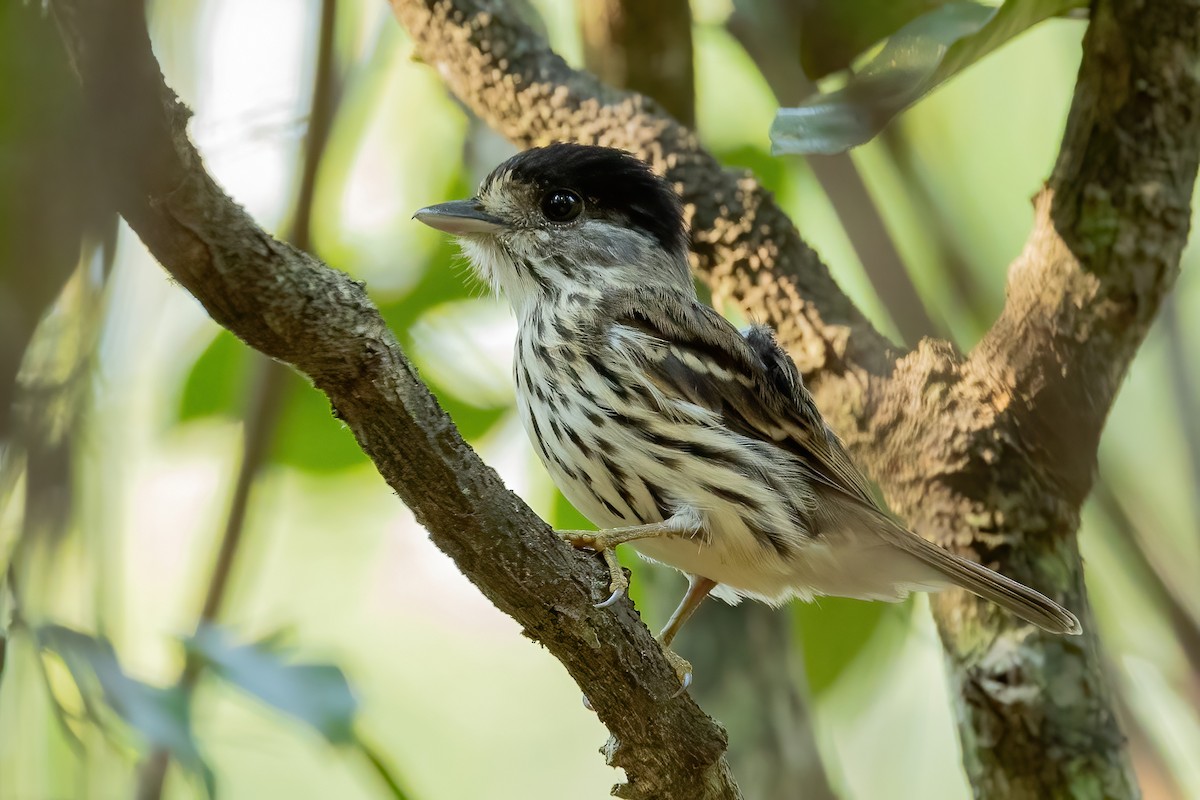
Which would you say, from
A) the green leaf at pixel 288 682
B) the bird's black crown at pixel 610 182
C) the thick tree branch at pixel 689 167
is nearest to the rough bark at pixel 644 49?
the thick tree branch at pixel 689 167

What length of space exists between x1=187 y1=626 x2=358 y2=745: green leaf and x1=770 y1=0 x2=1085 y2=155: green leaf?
1.45 m

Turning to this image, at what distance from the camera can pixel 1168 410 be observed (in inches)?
123

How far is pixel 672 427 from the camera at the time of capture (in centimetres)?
279

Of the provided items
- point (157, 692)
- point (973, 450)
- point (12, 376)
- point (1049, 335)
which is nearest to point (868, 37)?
point (1049, 335)

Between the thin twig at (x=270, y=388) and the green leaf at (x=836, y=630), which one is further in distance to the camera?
the green leaf at (x=836, y=630)

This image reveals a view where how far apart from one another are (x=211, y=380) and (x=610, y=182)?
133 cm

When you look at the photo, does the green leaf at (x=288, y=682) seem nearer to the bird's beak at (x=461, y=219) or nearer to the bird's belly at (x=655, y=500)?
the bird's belly at (x=655, y=500)

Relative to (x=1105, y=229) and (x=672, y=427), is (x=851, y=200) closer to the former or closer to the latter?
(x=1105, y=229)

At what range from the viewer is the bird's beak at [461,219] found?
10.6 feet

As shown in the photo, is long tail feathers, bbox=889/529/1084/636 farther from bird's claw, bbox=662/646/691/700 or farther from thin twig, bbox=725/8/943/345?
bird's claw, bbox=662/646/691/700

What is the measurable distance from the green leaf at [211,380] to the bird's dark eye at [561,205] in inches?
39.5

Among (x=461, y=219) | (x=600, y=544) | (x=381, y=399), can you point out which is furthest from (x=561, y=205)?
(x=381, y=399)

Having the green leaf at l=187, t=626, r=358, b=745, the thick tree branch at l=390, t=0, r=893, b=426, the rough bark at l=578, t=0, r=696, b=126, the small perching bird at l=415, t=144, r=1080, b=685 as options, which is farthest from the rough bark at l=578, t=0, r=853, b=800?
the green leaf at l=187, t=626, r=358, b=745

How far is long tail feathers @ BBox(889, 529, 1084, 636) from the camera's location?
2.72 m
